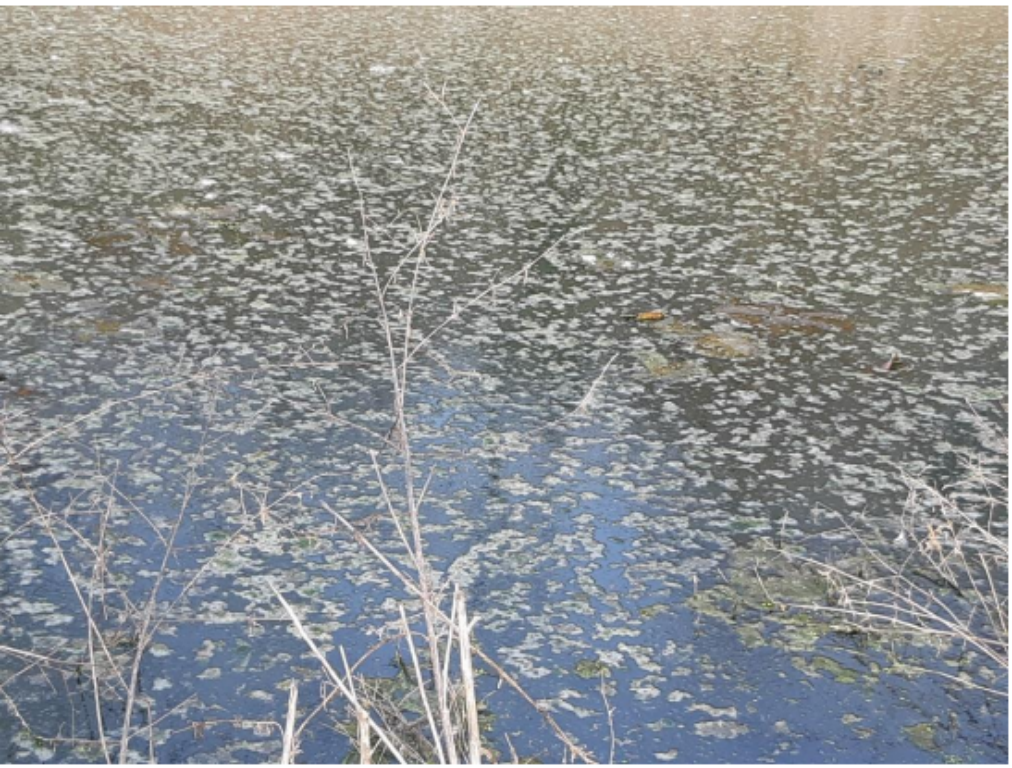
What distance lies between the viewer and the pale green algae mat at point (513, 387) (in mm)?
2305

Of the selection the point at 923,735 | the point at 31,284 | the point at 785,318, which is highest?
the point at 31,284

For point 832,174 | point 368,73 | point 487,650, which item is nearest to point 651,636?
point 487,650

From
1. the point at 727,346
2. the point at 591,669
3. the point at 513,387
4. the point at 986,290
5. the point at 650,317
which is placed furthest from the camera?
the point at 986,290

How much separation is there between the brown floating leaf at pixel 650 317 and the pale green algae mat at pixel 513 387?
0.05 metres

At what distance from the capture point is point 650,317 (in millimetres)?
3990

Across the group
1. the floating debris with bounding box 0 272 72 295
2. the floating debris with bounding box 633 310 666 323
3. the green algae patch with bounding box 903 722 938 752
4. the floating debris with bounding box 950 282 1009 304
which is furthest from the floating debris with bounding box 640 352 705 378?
the floating debris with bounding box 0 272 72 295

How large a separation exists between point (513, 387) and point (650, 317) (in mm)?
679

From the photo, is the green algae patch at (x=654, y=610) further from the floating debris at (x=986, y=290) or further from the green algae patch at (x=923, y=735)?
the floating debris at (x=986, y=290)

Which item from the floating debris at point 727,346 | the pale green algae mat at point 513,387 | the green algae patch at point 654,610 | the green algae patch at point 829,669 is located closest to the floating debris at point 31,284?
the pale green algae mat at point 513,387

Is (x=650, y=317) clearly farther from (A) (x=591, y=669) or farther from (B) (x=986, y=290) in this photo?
(A) (x=591, y=669)

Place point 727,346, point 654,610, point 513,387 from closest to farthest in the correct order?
1. point 654,610
2. point 513,387
3. point 727,346

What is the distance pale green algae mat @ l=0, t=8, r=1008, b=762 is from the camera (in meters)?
2.30

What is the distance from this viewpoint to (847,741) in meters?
2.17

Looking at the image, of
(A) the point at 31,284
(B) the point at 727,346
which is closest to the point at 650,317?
(B) the point at 727,346
